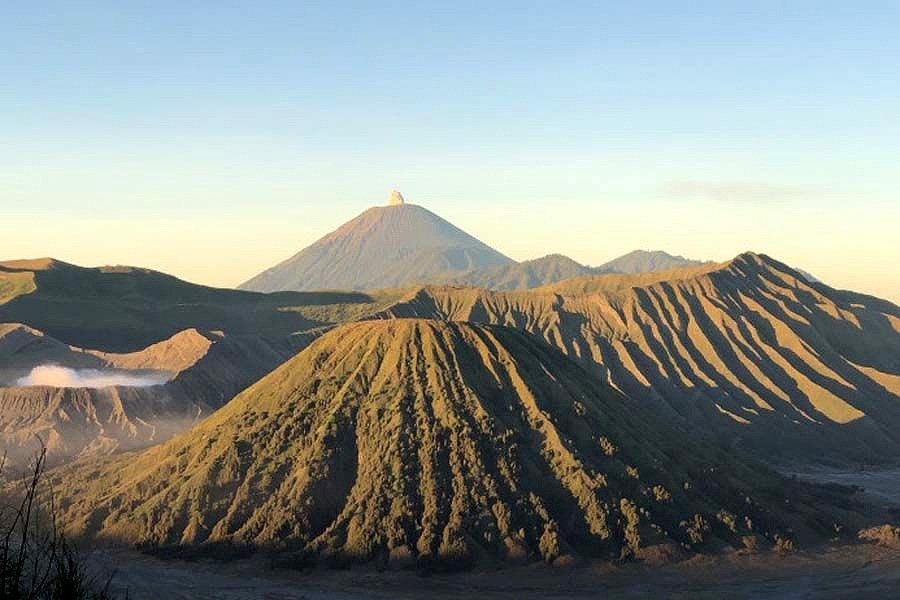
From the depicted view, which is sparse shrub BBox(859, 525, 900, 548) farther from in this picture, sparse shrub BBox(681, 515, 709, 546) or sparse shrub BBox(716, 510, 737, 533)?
sparse shrub BBox(681, 515, 709, 546)

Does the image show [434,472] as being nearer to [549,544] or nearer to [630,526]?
[549,544]

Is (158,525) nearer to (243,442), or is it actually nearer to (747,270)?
(243,442)

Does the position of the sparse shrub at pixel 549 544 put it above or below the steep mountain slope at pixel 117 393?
below

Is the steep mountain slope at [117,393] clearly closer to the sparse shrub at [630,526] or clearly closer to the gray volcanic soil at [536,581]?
the gray volcanic soil at [536,581]

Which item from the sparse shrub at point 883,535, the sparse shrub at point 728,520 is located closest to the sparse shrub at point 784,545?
the sparse shrub at point 728,520

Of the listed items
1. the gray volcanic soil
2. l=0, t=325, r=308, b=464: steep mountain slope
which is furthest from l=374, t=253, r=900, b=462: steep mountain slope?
the gray volcanic soil
